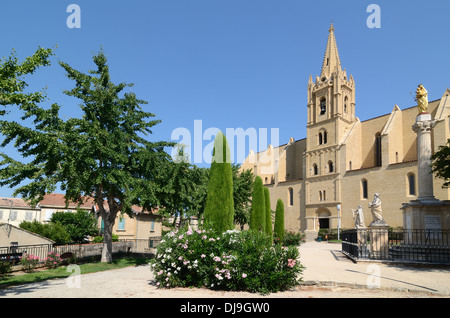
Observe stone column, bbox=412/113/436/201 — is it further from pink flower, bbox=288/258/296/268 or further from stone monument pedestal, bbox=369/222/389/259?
pink flower, bbox=288/258/296/268

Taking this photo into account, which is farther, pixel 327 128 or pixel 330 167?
pixel 327 128

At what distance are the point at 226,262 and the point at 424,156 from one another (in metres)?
14.1

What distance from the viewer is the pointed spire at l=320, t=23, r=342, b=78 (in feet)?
171

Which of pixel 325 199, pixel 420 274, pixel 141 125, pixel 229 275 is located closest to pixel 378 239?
pixel 420 274

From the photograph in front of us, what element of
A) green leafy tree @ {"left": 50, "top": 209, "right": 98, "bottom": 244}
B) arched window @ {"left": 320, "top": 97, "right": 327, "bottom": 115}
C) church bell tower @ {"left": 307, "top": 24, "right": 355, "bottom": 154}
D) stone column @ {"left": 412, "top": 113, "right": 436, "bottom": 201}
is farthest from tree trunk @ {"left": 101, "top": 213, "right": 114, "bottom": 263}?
arched window @ {"left": 320, "top": 97, "right": 327, "bottom": 115}

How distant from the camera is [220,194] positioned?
39.2ft

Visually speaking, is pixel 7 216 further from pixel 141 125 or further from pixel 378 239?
pixel 378 239

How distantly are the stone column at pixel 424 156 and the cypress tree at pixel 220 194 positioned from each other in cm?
1116

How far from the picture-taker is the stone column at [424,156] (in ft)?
54.6

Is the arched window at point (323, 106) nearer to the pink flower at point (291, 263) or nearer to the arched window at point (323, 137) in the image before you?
the arched window at point (323, 137)

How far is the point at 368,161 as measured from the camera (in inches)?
1845

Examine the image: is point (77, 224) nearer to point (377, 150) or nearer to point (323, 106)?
point (323, 106)

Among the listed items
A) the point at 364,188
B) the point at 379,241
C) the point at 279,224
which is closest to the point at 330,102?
the point at 364,188

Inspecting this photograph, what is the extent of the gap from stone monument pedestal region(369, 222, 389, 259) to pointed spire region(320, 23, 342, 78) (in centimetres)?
4035
